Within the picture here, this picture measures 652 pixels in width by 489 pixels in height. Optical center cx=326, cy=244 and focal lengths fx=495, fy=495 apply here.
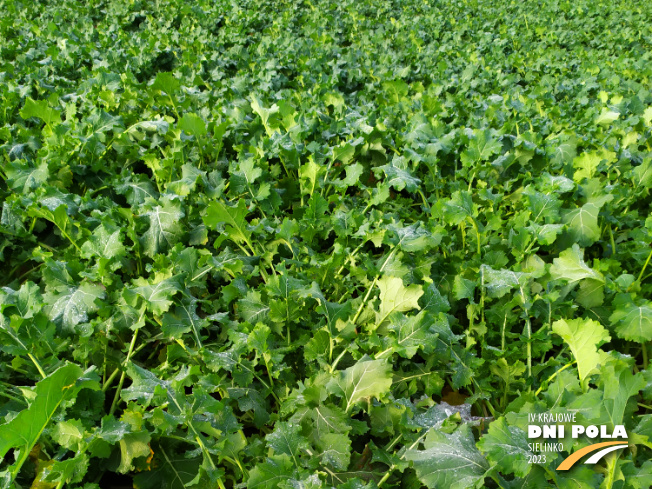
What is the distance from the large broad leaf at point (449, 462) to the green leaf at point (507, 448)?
0.06 meters

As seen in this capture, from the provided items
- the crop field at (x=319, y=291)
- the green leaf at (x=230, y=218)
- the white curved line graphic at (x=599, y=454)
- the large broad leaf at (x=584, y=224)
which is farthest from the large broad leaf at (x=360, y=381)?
the large broad leaf at (x=584, y=224)

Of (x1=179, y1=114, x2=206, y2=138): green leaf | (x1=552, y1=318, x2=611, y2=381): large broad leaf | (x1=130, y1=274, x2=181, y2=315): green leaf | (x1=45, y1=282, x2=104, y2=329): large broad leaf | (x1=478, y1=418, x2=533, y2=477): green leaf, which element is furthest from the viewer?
(x1=179, y1=114, x2=206, y2=138): green leaf

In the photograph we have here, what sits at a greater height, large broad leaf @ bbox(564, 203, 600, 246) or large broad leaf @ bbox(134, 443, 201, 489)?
large broad leaf @ bbox(564, 203, 600, 246)

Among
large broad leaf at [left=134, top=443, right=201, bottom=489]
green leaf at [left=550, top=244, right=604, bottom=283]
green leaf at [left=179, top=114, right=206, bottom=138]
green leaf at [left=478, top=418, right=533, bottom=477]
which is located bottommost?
large broad leaf at [left=134, top=443, right=201, bottom=489]

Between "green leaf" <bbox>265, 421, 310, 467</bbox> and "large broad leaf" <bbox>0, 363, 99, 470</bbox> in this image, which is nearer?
"large broad leaf" <bbox>0, 363, 99, 470</bbox>

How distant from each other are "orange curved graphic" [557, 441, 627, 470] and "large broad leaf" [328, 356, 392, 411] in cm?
59

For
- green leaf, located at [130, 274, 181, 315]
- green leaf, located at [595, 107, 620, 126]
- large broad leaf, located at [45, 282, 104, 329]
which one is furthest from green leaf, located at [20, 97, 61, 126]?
green leaf, located at [595, 107, 620, 126]

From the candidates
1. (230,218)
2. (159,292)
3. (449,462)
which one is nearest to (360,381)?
(449,462)

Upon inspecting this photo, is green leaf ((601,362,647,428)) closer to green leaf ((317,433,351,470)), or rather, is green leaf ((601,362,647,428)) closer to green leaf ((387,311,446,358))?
green leaf ((387,311,446,358))

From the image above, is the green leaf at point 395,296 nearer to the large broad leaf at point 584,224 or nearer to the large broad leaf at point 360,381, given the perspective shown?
the large broad leaf at point 360,381

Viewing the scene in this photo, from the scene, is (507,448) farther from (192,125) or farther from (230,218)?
(192,125)

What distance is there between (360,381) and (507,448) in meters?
0.51

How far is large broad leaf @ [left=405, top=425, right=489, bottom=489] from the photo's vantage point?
148cm

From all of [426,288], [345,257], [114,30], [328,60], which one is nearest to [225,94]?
[328,60]
